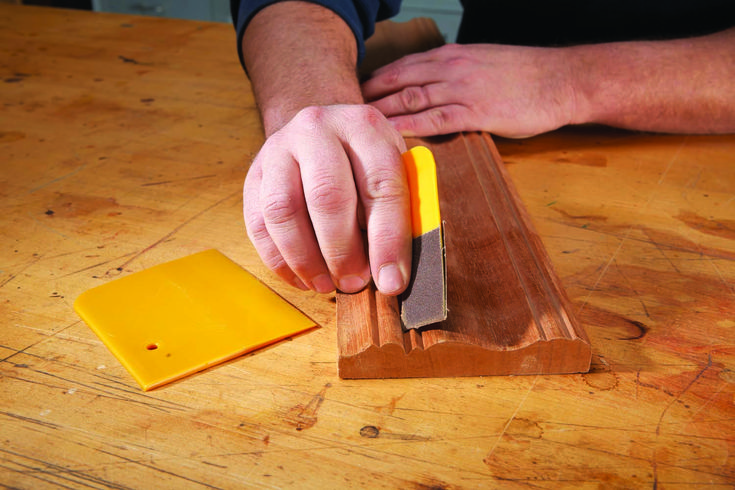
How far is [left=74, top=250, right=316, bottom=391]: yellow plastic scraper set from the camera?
66 centimetres

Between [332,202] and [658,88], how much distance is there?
80 cm

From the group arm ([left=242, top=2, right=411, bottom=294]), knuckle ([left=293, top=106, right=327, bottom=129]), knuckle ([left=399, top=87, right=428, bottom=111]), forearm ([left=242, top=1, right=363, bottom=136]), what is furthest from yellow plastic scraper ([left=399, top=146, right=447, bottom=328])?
knuckle ([left=399, top=87, right=428, bottom=111])

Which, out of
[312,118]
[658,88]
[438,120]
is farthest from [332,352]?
[658,88]

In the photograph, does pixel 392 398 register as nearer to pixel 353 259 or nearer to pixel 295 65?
pixel 353 259

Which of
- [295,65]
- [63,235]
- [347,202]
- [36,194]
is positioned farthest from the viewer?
[295,65]

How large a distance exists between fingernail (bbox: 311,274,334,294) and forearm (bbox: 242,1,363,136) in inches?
14.2

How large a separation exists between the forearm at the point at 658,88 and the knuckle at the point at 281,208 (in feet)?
2.30

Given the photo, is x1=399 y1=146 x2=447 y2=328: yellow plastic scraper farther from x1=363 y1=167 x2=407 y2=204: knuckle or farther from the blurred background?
the blurred background

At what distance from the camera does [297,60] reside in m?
1.13

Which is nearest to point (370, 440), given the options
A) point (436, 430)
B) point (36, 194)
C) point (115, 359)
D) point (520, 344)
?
point (436, 430)

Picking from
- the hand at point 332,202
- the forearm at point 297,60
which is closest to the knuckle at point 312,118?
the hand at point 332,202

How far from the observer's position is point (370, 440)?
1.88ft

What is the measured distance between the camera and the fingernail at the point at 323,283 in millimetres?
755

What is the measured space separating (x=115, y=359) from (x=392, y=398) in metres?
0.30
